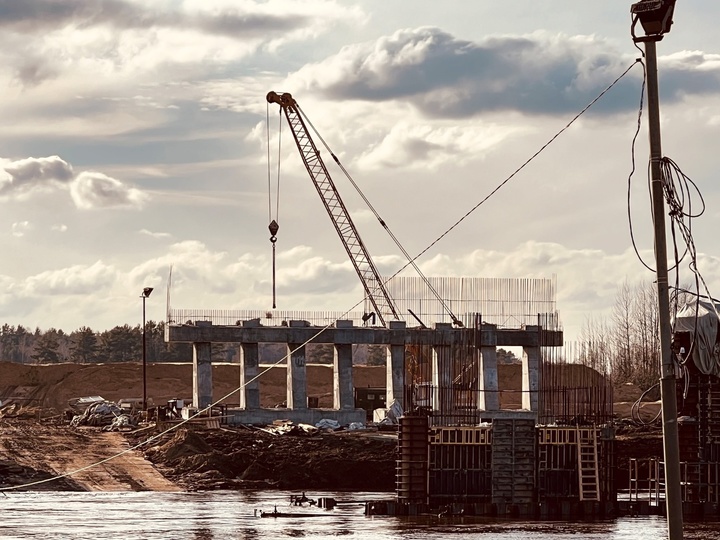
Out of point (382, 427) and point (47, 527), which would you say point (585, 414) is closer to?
point (47, 527)

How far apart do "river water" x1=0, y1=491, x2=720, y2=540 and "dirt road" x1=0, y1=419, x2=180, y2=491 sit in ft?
23.2

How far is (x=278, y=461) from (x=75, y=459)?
9771 mm

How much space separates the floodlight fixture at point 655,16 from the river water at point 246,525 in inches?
852

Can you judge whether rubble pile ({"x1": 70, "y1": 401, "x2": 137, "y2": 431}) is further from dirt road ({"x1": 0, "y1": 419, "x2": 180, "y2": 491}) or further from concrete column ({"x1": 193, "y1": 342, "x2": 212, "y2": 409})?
concrete column ({"x1": 193, "y1": 342, "x2": 212, "y2": 409})

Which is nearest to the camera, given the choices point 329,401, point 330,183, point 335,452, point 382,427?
point 335,452

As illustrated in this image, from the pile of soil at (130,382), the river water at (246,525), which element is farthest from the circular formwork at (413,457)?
the pile of soil at (130,382)

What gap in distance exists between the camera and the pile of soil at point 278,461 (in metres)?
58.3

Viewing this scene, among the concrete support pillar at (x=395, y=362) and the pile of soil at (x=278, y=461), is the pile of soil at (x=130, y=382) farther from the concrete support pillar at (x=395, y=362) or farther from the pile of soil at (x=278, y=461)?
the pile of soil at (x=278, y=461)

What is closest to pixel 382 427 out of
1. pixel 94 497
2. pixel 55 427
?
pixel 55 427

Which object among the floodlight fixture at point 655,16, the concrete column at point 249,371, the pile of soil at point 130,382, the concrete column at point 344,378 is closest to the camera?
the floodlight fixture at point 655,16

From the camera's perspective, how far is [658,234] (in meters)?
14.9

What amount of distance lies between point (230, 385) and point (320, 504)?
77.6m

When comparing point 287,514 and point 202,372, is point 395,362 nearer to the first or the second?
point 202,372

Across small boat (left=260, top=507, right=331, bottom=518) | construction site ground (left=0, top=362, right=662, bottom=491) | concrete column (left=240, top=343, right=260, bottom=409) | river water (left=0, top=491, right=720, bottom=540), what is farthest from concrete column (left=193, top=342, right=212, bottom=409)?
small boat (left=260, top=507, right=331, bottom=518)
